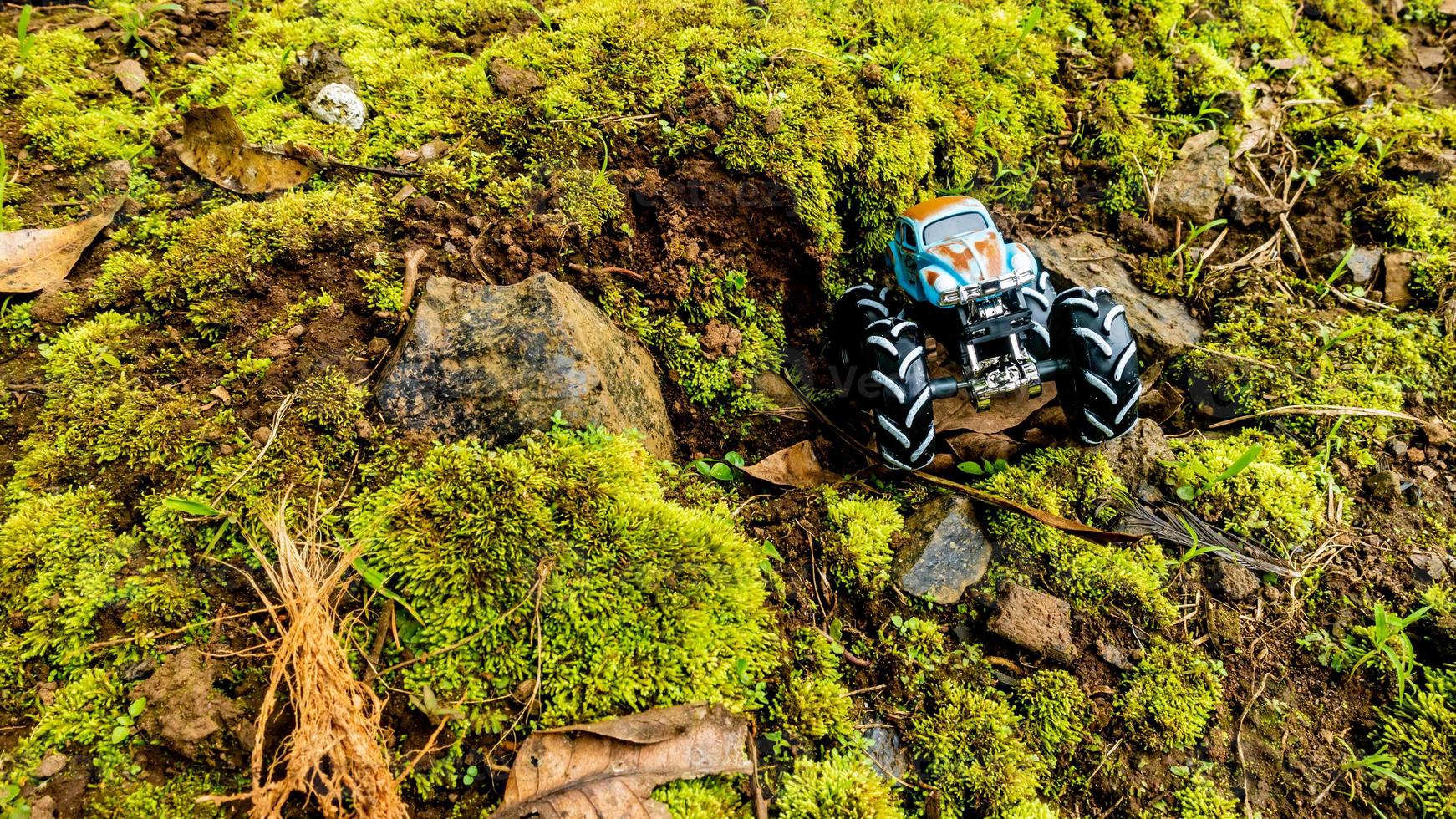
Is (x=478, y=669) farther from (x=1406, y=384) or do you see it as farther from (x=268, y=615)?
(x=1406, y=384)

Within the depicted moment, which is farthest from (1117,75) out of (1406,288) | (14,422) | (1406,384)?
(14,422)

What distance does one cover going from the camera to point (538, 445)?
2596 millimetres

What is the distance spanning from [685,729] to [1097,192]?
364 centimetres

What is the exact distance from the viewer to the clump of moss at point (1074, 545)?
Result: 2.94 meters

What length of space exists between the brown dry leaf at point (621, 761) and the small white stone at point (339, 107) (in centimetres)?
289

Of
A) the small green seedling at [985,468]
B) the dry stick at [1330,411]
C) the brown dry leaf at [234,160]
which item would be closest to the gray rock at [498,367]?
the brown dry leaf at [234,160]

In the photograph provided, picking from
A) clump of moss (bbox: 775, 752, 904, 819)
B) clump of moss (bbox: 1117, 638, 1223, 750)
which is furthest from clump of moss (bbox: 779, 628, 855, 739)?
clump of moss (bbox: 1117, 638, 1223, 750)

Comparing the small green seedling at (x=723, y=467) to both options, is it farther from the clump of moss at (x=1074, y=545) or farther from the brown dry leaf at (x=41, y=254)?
the brown dry leaf at (x=41, y=254)

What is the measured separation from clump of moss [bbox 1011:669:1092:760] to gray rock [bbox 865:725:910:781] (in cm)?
46

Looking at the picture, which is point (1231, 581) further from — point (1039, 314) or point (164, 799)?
point (164, 799)

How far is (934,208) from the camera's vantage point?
3.24 metres

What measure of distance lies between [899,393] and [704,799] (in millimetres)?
1645

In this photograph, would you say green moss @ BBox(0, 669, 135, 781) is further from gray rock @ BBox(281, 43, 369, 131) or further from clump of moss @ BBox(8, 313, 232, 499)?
gray rock @ BBox(281, 43, 369, 131)

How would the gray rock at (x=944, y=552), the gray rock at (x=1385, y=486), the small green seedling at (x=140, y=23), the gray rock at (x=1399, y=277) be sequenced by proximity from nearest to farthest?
the gray rock at (x=944, y=552) < the gray rock at (x=1385, y=486) < the small green seedling at (x=140, y=23) < the gray rock at (x=1399, y=277)
